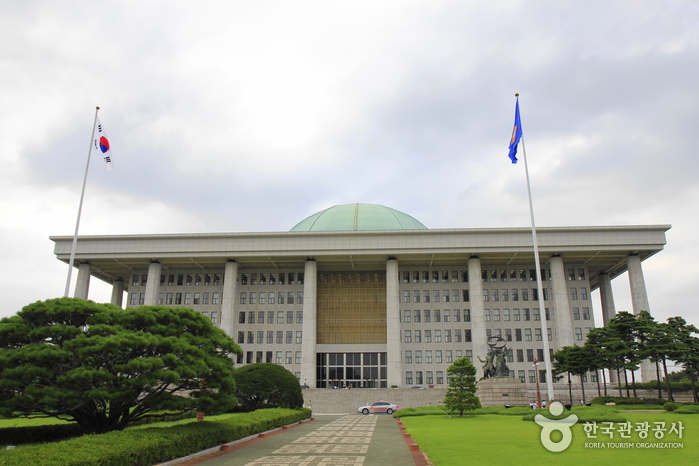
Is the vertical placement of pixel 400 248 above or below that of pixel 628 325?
above

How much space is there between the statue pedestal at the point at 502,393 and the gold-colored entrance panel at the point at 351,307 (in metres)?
22.4

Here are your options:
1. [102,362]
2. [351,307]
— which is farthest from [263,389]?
[351,307]

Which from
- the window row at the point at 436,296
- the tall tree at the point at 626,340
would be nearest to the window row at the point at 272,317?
the window row at the point at 436,296

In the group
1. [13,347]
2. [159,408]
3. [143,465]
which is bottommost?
[143,465]

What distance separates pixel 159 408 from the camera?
18.5 m

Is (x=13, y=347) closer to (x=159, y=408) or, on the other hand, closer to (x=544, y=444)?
(x=159, y=408)

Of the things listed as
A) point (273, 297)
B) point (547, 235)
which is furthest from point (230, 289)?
point (547, 235)

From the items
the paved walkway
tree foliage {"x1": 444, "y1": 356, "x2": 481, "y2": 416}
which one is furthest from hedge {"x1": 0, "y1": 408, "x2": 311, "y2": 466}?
tree foliage {"x1": 444, "y1": 356, "x2": 481, "y2": 416}

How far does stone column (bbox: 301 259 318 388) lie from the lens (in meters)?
59.3

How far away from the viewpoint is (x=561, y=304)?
59219mm

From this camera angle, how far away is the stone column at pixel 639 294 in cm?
5747

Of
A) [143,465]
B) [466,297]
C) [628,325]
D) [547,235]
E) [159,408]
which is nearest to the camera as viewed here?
[143,465]

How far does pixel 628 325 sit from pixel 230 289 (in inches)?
1687

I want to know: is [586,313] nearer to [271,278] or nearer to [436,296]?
[436,296]
